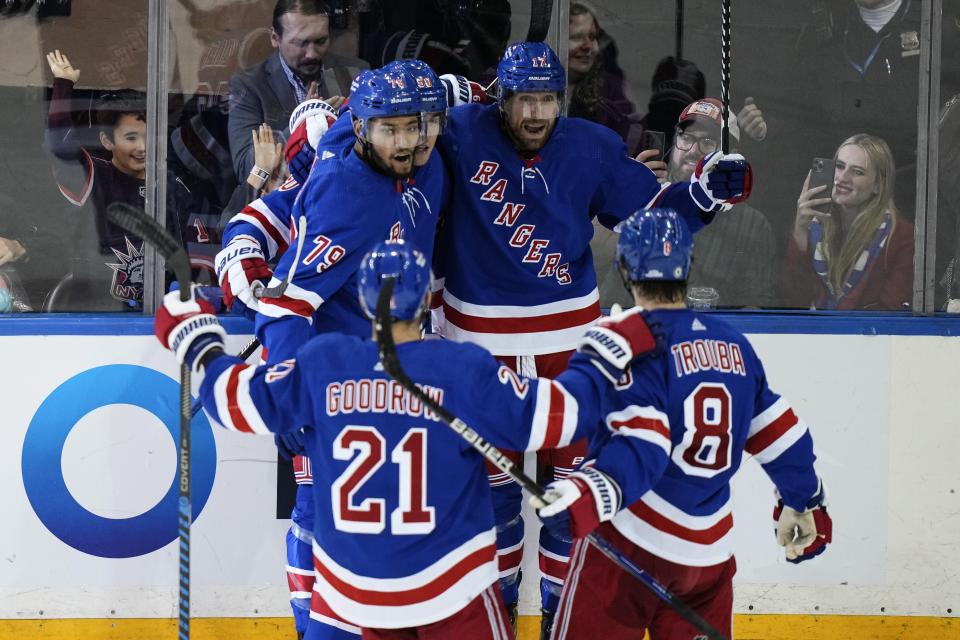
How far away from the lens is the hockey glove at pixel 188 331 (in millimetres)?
2299

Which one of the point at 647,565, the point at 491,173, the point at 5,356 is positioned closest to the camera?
the point at 647,565

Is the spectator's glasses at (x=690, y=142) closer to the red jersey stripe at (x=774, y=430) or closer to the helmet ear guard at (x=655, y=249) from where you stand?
the helmet ear guard at (x=655, y=249)

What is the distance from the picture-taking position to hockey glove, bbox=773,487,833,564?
253cm

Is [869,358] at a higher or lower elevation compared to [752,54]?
lower

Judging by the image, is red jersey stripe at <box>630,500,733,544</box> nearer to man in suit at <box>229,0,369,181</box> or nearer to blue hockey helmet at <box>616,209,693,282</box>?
blue hockey helmet at <box>616,209,693,282</box>

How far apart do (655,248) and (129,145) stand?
68.2 inches

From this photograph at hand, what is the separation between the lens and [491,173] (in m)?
3.04

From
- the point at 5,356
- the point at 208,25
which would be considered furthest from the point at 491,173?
the point at 5,356

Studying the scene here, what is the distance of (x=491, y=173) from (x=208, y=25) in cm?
100

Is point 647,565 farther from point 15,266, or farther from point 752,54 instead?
point 15,266

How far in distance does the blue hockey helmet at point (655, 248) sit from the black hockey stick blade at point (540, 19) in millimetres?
1211

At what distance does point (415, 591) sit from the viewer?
216 cm

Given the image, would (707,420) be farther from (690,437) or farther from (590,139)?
(590,139)

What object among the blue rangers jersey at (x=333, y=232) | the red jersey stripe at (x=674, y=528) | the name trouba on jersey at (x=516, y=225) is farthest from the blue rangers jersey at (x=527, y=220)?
the red jersey stripe at (x=674, y=528)
